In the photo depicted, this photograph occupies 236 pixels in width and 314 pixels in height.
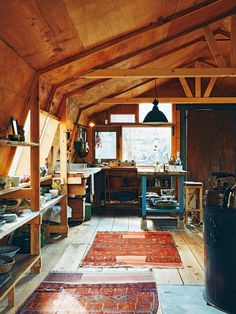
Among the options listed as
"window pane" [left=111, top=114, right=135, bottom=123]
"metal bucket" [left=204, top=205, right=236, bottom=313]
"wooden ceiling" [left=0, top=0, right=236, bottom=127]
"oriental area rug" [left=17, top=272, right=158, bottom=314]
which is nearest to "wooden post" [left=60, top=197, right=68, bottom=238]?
"wooden ceiling" [left=0, top=0, right=236, bottom=127]

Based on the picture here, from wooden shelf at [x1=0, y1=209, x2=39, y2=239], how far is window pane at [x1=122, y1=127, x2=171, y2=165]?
480 cm

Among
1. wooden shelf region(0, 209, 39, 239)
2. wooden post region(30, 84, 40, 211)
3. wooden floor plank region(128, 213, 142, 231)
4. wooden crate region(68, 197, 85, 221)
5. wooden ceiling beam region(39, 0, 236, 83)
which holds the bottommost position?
wooden floor plank region(128, 213, 142, 231)

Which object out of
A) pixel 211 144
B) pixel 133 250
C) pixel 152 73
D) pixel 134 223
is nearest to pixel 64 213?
pixel 133 250

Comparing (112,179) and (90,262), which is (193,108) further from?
(90,262)

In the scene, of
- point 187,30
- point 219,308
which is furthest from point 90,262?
point 187,30

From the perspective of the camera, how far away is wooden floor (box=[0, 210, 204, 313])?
3682 mm

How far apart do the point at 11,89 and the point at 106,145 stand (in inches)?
206

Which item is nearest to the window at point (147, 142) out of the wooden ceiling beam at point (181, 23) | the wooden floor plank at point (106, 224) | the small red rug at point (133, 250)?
the wooden floor plank at point (106, 224)

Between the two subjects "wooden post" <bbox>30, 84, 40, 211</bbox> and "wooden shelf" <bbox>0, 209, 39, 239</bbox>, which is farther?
"wooden post" <bbox>30, 84, 40, 211</bbox>

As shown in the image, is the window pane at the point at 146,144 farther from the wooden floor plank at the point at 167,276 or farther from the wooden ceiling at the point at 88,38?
the wooden floor plank at the point at 167,276

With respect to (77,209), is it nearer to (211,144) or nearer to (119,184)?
(119,184)

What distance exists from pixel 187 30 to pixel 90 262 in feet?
11.0

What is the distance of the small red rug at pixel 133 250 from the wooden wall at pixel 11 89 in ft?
5.35

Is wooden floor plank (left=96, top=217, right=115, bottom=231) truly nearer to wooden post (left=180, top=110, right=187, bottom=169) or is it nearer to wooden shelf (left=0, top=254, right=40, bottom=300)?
wooden post (left=180, top=110, right=187, bottom=169)
